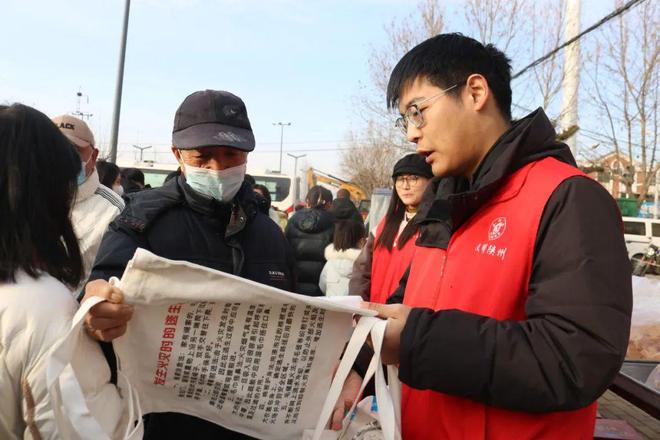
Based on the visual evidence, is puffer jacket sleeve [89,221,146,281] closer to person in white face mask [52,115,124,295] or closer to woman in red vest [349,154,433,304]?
person in white face mask [52,115,124,295]

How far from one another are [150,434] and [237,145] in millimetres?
994

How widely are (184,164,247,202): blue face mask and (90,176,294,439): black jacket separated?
0.10 feet

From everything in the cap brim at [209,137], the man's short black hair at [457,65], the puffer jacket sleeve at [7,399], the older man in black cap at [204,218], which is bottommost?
the puffer jacket sleeve at [7,399]

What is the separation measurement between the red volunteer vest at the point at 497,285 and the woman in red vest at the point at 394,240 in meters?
1.99

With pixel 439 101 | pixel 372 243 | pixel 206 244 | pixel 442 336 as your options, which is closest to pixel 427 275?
pixel 442 336

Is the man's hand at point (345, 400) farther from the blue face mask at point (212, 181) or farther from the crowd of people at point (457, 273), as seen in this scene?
the blue face mask at point (212, 181)

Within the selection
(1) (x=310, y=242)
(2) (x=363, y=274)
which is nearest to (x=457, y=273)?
(2) (x=363, y=274)

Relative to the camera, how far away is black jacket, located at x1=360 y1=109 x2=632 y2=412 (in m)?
1.06

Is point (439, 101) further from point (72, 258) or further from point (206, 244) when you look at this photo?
point (72, 258)

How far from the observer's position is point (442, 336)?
1116 mm

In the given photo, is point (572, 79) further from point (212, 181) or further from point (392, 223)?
point (212, 181)

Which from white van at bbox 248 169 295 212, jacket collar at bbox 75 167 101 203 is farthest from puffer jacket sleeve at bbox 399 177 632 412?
white van at bbox 248 169 295 212

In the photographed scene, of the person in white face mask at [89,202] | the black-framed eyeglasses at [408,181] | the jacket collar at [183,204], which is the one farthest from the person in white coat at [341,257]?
the jacket collar at [183,204]

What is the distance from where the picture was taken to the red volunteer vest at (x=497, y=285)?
3.85ft
